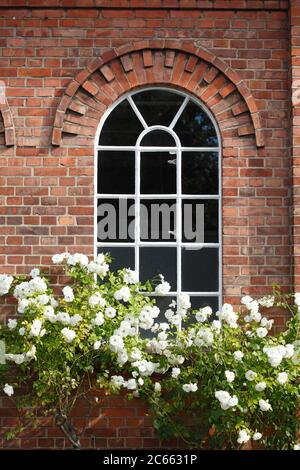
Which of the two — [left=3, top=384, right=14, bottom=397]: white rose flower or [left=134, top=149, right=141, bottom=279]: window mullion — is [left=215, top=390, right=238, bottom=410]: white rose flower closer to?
[left=134, top=149, right=141, bottom=279]: window mullion

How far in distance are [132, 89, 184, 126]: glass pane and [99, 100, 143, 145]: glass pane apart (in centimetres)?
11

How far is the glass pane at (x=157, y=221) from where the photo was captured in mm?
6355

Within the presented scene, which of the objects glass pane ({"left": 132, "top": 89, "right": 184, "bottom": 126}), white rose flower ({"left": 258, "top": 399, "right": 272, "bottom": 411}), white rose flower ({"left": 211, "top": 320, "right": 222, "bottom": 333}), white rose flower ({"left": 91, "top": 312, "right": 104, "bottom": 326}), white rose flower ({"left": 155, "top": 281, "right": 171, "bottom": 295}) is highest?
glass pane ({"left": 132, "top": 89, "right": 184, "bottom": 126})

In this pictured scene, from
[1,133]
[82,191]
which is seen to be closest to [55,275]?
[82,191]

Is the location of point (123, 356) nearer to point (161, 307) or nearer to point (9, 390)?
point (161, 307)

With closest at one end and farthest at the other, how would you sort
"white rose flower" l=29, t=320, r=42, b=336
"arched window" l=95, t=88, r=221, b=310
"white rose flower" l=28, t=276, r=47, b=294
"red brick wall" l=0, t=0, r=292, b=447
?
"white rose flower" l=29, t=320, r=42, b=336 → "white rose flower" l=28, t=276, r=47, b=294 → "red brick wall" l=0, t=0, r=292, b=447 → "arched window" l=95, t=88, r=221, b=310

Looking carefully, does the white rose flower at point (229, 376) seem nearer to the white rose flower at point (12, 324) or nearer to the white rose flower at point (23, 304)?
the white rose flower at point (23, 304)

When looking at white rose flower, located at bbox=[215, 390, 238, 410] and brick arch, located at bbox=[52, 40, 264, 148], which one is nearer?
white rose flower, located at bbox=[215, 390, 238, 410]

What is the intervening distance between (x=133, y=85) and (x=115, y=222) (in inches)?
48.1

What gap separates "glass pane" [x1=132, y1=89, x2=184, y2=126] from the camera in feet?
21.1

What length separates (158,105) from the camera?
21.1 feet

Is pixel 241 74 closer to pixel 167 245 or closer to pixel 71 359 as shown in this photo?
pixel 167 245

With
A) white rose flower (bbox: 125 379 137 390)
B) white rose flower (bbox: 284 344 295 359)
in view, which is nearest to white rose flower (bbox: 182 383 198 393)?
white rose flower (bbox: 125 379 137 390)

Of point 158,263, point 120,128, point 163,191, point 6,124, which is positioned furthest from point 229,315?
point 6,124
